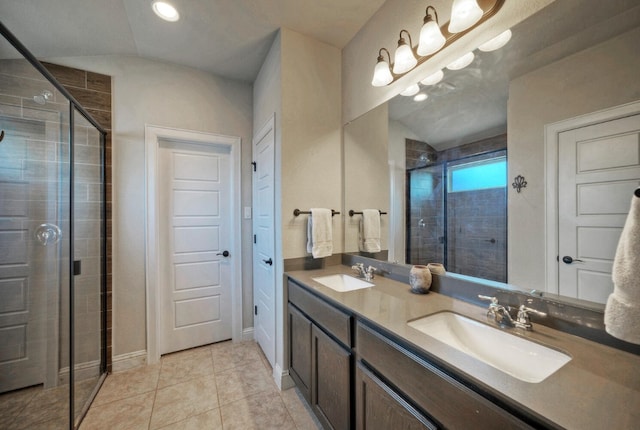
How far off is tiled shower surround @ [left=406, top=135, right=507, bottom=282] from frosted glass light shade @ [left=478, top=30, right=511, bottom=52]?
411mm

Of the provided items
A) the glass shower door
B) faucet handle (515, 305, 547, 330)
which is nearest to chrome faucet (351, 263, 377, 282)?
faucet handle (515, 305, 547, 330)

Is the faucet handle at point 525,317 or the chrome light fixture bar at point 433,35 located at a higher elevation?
the chrome light fixture bar at point 433,35

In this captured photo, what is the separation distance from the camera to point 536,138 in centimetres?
102

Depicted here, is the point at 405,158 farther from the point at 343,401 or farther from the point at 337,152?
the point at 343,401

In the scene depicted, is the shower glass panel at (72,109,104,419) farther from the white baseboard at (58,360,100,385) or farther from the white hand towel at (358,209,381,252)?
the white hand towel at (358,209,381,252)

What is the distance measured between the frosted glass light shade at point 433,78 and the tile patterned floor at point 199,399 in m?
2.19

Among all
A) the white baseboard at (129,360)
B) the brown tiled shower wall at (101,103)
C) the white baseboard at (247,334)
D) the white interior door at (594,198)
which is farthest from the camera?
the white baseboard at (247,334)

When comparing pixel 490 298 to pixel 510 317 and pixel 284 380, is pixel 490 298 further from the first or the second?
pixel 284 380

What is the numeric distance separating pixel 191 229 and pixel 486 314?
2.44 m

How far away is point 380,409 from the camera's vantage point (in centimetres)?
97

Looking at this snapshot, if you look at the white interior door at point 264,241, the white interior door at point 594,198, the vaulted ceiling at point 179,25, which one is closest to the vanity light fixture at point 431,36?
the vaulted ceiling at point 179,25

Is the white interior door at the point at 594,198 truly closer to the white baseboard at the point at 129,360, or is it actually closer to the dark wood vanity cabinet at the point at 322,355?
the dark wood vanity cabinet at the point at 322,355

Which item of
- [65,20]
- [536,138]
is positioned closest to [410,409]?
[536,138]

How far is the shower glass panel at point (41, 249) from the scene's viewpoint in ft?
4.22
